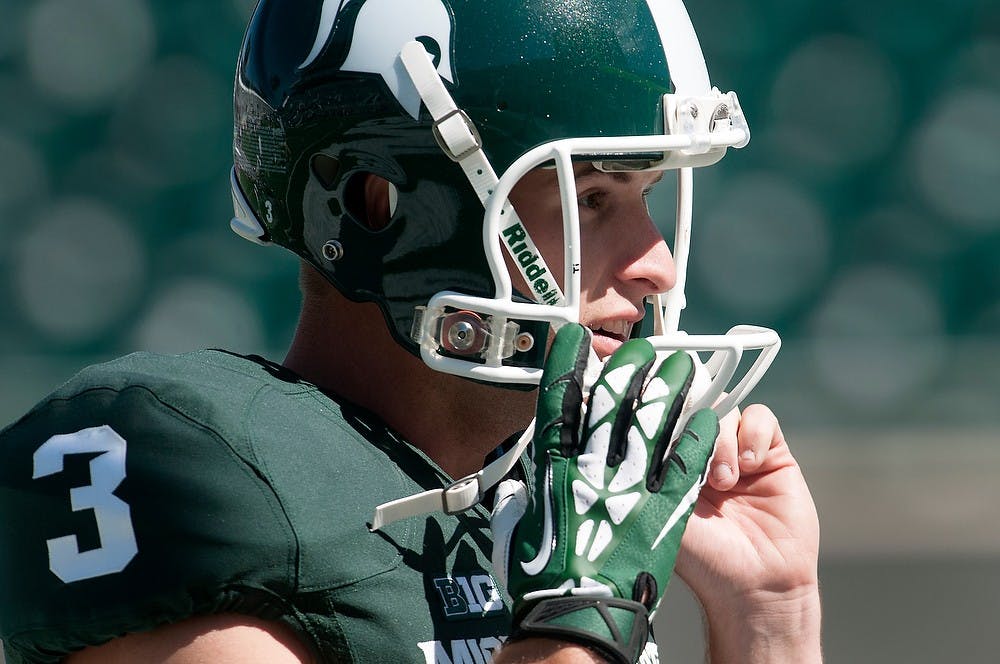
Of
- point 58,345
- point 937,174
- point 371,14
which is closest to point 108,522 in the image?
point 371,14

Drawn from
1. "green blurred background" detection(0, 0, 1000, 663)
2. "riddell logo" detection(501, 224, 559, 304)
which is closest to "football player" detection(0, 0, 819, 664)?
"riddell logo" detection(501, 224, 559, 304)

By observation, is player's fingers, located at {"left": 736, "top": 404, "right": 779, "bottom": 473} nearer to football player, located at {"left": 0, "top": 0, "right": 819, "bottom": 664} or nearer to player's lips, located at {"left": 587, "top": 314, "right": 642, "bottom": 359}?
football player, located at {"left": 0, "top": 0, "right": 819, "bottom": 664}

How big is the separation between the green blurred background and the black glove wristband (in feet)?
9.85

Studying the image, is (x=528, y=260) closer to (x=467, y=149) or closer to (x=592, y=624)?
(x=467, y=149)

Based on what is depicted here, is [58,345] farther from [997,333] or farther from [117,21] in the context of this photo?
[997,333]

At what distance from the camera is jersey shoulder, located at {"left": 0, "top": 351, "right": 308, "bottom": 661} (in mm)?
1146

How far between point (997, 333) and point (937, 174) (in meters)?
0.64

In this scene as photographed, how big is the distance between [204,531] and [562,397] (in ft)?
1.16

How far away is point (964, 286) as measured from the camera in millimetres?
4551

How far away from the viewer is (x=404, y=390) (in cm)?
147

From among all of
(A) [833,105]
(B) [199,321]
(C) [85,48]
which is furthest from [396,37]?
(A) [833,105]

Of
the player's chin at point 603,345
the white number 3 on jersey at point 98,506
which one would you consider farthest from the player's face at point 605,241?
the white number 3 on jersey at point 98,506

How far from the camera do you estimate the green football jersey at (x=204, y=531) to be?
1.15 metres

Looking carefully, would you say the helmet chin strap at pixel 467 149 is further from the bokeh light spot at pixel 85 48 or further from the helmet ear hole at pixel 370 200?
the bokeh light spot at pixel 85 48
